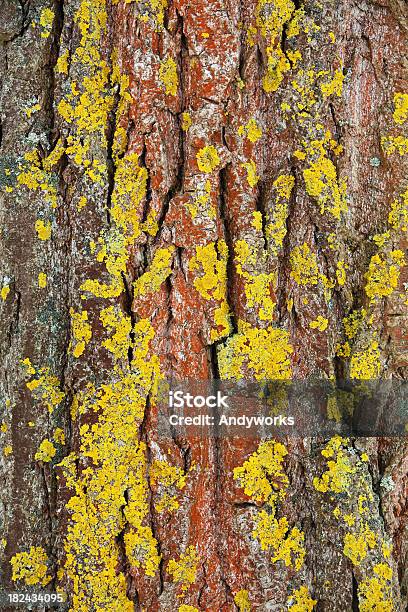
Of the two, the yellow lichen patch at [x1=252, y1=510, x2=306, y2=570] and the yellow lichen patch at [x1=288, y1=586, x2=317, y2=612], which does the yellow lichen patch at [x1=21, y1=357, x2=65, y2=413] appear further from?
the yellow lichen patch at [x1=288, y1=586, x2=317, y2=612]

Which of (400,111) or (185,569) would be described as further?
(400,111)

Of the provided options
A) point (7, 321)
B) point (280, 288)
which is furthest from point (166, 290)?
point (7, 321)

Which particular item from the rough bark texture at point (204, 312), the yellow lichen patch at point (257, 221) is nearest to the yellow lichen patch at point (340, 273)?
the rough bark texture at point (204, 312)

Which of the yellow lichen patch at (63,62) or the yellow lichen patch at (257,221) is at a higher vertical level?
the yellow lichen patch at (63,62)

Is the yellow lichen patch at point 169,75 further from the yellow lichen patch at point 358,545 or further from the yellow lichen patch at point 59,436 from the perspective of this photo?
the yellow lichen patch at point 358,545

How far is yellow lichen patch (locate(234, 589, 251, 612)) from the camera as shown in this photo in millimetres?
1562

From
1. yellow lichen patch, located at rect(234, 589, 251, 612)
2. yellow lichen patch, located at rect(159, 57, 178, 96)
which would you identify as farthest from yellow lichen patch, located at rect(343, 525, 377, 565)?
yellow lichen patch, located at rect(159, 57, 178, 96)

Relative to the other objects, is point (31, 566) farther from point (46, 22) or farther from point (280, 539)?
point (46, 22)

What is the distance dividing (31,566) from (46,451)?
0.98 feet

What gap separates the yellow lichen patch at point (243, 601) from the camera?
5.12 ft

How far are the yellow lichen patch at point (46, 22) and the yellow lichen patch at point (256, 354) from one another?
3.09ft

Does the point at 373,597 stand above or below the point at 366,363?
below

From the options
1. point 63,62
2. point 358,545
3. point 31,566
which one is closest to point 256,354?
point 358,545

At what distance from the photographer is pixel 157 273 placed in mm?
1576
